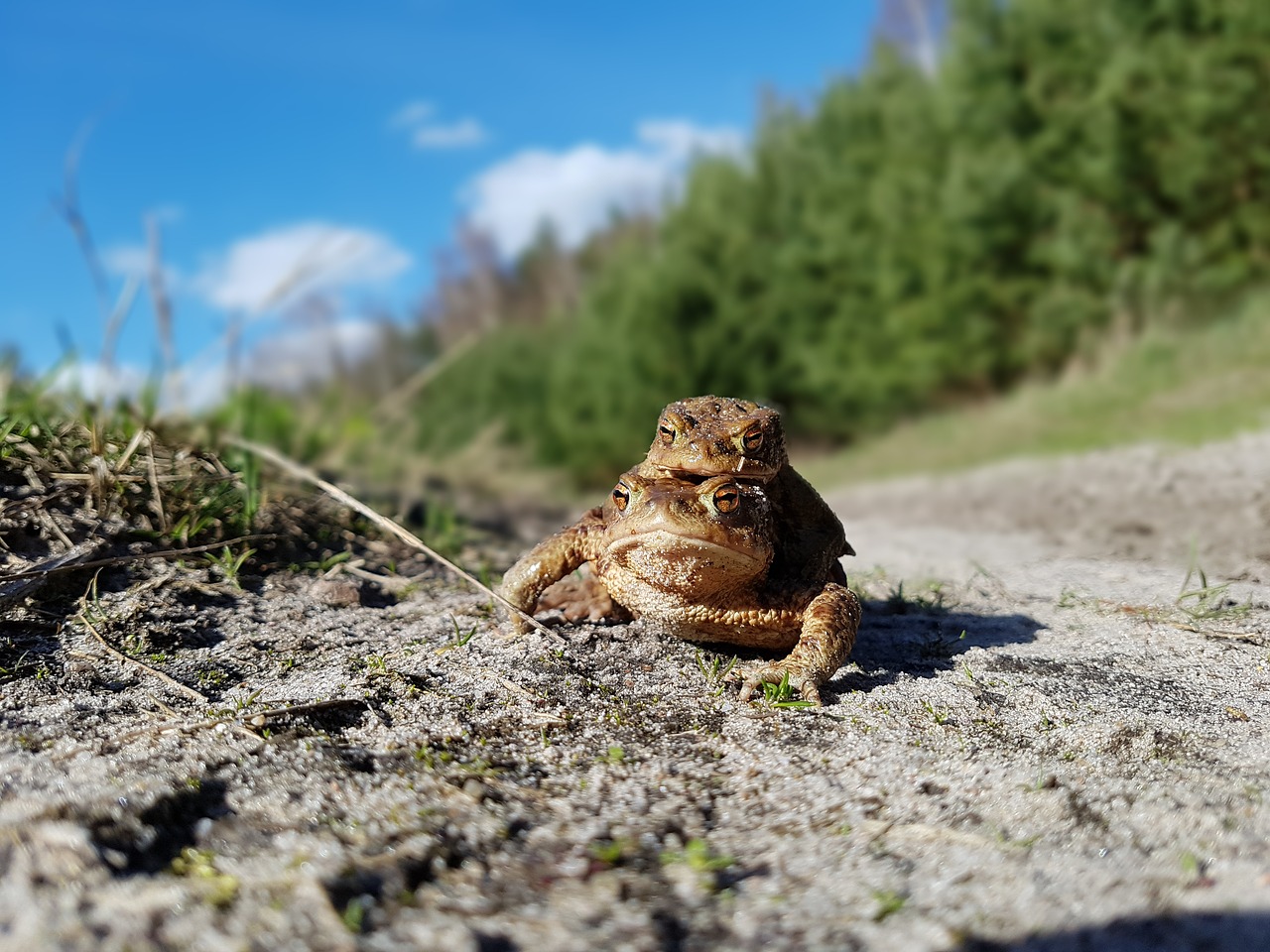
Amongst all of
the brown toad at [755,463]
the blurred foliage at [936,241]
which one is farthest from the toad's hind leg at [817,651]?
the blurred foliage at [936,241]

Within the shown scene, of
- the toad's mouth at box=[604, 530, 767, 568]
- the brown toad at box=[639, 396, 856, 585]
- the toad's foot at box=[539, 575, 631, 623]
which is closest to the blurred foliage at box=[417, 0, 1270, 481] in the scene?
the toad's foot at box=[539, 575, 631, 623]

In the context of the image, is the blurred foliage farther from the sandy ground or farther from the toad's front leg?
the sandy ground

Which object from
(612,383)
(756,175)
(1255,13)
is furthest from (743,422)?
(756,175)

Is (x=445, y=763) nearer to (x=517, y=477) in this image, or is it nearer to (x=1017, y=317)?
(x=517, y=477)

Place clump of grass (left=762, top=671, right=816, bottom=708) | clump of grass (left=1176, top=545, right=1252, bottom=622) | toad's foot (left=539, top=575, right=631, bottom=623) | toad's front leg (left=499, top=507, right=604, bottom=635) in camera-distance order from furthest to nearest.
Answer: clump of grass (left=1176, top=545, right=1252, bottom=622), toad's foot (left=539, top=575, right=631, bottom=623), toad's front leg (left=499, top=507, right=604, bottom=635), clump of grass (left=762, top=671, right=816, bottom=708)

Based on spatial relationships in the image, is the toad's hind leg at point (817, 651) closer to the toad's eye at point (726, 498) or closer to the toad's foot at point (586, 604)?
the toad's eye at point (726, 498)

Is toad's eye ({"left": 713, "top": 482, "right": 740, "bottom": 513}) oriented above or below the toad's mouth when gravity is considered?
above
